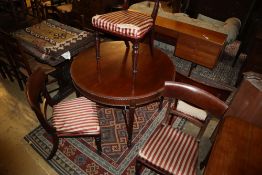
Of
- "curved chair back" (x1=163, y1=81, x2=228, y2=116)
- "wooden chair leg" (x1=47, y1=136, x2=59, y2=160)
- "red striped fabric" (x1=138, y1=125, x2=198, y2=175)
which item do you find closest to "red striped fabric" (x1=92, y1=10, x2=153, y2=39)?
"curved chair back" (x1=163, y1=81, x2=228, y2=116)

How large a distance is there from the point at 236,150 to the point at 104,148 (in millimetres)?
1614

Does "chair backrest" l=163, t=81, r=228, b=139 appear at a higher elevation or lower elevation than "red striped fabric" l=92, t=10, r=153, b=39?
lower

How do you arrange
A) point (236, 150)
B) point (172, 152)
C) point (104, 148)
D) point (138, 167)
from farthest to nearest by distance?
point (104, 148)
point (138, 167)
point (172, 152)
point (236, 150)

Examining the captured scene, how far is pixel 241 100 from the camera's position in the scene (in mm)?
1854

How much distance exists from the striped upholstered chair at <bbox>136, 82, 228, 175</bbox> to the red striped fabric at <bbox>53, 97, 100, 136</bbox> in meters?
0.63

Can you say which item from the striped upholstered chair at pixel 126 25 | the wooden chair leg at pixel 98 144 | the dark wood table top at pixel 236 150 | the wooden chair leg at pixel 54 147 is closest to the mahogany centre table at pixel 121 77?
the striped upholstered chair at pixel 126 25

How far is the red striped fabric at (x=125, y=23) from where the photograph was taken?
2.01 m

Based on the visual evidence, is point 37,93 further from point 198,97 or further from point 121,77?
point 198,97

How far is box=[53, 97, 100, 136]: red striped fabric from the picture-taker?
79.3 inches

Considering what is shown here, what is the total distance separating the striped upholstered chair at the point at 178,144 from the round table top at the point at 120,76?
0.28m

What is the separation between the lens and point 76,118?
2.11 m

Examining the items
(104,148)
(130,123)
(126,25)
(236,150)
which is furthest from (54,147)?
(236,150)

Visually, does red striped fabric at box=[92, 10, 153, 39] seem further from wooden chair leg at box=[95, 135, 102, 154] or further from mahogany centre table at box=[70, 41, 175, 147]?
wooden chair leg at box=[95, 135, 102, 154]

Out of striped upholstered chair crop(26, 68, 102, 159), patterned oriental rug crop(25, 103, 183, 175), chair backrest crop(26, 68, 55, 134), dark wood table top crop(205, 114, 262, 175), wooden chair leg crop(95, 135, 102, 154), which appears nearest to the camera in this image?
dark wood table top crop(205, 114, 262, 175)
